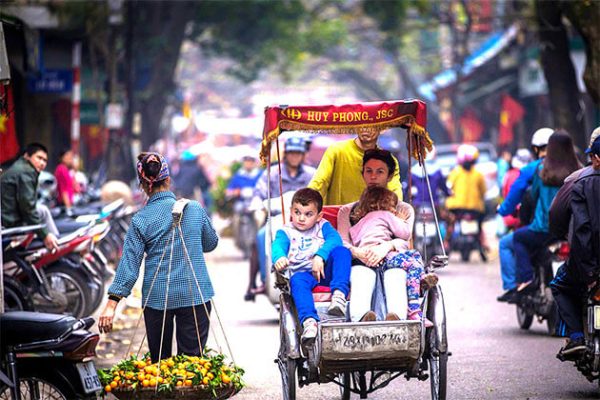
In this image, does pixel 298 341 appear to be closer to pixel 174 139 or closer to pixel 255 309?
pixel 255 309

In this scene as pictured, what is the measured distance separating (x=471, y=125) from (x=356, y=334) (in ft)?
132

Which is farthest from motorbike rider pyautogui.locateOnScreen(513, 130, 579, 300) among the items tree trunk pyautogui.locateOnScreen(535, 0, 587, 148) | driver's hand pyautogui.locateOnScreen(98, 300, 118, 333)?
tree trunk pyautogui.locateOnScreen(535, 0, 587, 148)

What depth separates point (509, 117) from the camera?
3531 cm

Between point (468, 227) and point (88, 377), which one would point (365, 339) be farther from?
point (468, 227)

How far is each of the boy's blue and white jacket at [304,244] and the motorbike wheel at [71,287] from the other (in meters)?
5.35

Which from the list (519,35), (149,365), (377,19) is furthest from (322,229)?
(377,19)

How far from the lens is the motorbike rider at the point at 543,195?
36.4 feet

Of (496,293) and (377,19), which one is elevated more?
(377,19)

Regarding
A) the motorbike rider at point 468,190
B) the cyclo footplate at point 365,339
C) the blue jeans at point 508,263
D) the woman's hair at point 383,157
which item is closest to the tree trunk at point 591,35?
the blue jeans at point 508,263

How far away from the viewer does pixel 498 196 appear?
2609 centimetres

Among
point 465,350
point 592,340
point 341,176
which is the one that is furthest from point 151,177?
point 465,350

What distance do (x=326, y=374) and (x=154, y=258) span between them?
1258 mm

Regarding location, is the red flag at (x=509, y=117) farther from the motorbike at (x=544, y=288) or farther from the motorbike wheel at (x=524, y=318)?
the motorbike at (x=544, y=288)

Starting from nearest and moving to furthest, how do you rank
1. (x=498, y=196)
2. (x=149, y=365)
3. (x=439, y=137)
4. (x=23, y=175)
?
1. (x=149, y=365)
2. (x=23, y=175)
3. (x=498, y=196)
4. (x=439, y=137)
